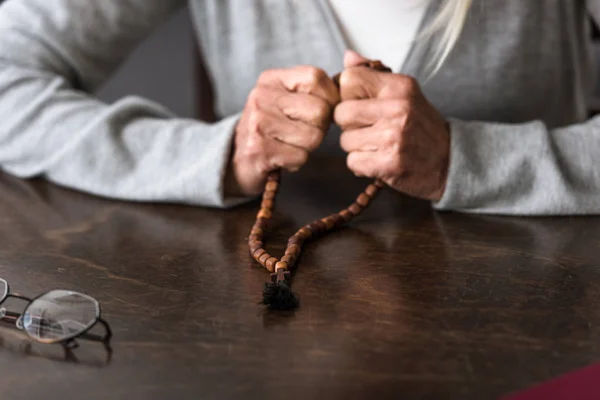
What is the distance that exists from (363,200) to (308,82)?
0.56 feet

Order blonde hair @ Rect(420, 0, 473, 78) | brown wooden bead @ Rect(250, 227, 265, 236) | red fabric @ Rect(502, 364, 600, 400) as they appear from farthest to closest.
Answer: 1. blonde hair @ Rect(420, 0, 473, 78)
2. brown wooden bead @ Rect(250, 227, 265, 236)
3. red fabric @ Rect(502, 364, 600, 400)

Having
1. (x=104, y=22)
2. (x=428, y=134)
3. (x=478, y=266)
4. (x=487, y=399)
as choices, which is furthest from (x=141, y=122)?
(x=487, y=399)

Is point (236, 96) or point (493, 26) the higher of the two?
point (493, 26)

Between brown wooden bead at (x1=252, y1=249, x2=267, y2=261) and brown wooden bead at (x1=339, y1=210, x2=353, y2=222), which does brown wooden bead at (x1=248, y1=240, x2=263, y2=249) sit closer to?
brown wooden bead at (x1=252, y1=249, x2=267, y2=261)

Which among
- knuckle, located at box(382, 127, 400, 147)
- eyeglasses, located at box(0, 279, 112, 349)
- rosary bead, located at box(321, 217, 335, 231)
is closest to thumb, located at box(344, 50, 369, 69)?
knuckle, located at box(382, 127, 400, 147)

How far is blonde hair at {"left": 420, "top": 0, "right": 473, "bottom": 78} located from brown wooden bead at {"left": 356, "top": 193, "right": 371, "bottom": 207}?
0.94ft

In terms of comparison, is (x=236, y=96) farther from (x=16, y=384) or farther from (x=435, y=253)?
(x=16, y=384)

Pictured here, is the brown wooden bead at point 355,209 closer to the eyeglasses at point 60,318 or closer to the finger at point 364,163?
the finger at point 364,163

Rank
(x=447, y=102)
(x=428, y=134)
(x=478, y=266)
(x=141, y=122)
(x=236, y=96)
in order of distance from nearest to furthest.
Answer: (x=478, y=266), (x=428, y=134), (x=141, y=122), (x=447, y=102), (x=236, y=96)

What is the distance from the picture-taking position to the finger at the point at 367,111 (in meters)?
0.87

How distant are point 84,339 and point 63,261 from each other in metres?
0.20

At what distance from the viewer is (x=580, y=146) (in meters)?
0.93

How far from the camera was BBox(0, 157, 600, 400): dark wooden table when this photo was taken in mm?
527

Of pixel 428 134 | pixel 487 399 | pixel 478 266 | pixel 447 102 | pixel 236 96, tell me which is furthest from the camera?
pixel 236 96
